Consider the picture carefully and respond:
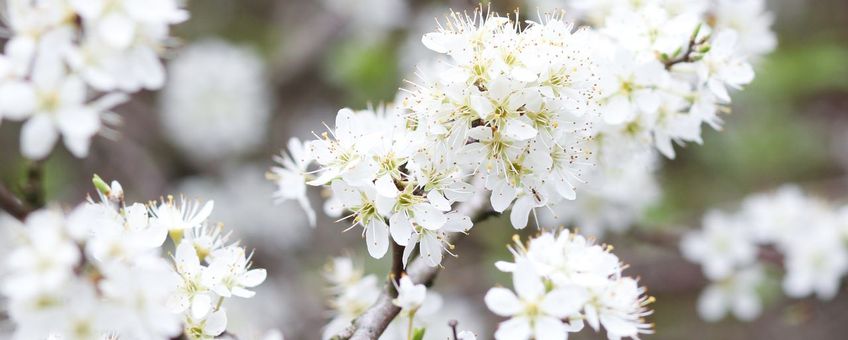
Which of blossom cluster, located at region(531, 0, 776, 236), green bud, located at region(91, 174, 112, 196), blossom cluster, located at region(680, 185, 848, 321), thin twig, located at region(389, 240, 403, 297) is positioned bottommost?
green bud, located at region(91, 174, 112, 196)

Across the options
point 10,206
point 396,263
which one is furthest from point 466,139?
point 10,206

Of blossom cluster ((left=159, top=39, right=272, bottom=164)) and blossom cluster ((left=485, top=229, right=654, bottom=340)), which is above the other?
blossom cluster ((left=159, top=39, right=272, bottom=164))

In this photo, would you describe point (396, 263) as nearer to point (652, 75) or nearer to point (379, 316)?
point (379, 316)

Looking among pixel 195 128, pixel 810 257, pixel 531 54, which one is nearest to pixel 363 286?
pixel 531 54

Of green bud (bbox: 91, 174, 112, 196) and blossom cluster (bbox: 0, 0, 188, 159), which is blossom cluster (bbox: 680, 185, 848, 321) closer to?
green bud (bbox: 91, 174, 112, 196)

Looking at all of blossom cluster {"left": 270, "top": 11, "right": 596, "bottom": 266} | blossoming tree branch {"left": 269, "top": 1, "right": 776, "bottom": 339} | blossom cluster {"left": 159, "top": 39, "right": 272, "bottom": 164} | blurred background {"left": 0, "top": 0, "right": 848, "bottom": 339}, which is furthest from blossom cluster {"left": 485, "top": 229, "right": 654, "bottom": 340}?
blossom cluster {"left": 159, "top": 39, "right": 272, "bottom": 164}

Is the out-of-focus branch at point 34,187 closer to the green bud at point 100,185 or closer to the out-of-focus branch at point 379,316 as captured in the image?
the green bud at point 100,185
